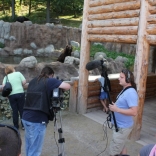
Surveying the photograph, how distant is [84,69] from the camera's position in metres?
5.77

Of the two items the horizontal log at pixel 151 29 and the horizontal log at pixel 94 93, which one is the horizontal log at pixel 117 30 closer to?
the horizontal log at pixel 151 29

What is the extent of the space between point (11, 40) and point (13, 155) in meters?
19.3

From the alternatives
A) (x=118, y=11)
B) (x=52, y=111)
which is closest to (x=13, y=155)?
(x=52, y=111)

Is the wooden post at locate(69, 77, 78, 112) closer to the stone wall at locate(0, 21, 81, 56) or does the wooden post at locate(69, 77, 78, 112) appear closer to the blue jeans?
the blue jeans

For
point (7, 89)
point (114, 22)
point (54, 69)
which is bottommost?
point (54, 69)

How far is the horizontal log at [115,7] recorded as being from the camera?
13.9 ft

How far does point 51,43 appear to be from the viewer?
21.0m

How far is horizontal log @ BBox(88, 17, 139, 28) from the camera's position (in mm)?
4283

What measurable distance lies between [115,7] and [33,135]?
3.25 m

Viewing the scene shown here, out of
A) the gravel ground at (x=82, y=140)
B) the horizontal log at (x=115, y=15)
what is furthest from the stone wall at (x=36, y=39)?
the gravel ground at (x=82, y=140)

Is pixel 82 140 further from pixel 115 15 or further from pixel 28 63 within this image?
pixel 28 63

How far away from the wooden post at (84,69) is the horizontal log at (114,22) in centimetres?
27

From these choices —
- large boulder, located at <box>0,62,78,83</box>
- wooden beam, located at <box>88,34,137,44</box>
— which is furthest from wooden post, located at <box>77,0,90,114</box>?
large boulder, located at <box>0,62,78,83</box>

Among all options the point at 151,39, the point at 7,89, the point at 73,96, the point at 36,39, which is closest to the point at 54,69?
the point at 73,96
